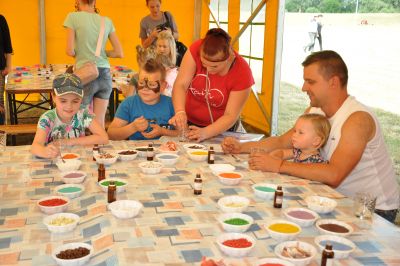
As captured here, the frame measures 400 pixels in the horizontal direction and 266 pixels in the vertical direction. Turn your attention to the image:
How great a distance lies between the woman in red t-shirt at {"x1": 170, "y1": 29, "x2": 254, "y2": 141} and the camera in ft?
10.8

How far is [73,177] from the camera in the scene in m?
2.41

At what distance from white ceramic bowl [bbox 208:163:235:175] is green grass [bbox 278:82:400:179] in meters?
4.23

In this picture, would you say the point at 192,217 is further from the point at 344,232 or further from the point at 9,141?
the point at 9,141

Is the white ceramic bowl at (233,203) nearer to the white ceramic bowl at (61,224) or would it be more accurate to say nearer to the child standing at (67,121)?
the white ceramic bowl at (61,224)

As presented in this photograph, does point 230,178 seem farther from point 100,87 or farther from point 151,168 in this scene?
point 100,87

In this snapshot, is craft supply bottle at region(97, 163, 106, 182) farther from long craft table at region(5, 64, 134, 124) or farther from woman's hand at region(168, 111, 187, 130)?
long craft table at region(5, 64, 134, 124)

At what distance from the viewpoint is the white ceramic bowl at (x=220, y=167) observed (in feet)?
8.71

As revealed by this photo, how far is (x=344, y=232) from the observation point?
1.88 m

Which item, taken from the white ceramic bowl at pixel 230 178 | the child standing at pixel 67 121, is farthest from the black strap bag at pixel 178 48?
the white ceramic bowl at pixel 230 178

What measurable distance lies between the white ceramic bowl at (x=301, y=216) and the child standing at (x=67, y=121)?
1.65 metres

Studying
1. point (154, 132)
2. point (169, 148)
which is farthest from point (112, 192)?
point (154, 132)

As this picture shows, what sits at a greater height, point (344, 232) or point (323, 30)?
point (323, 30)

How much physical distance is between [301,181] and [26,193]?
155 cm

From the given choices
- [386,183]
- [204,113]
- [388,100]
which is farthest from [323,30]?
[386,183]
